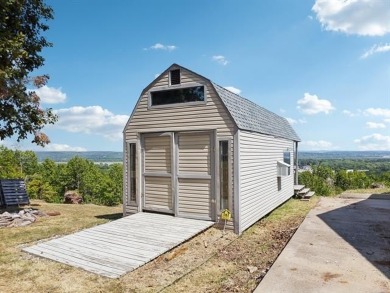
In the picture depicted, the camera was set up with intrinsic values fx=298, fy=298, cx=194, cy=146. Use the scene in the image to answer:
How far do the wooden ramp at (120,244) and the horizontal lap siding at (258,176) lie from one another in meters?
1.29

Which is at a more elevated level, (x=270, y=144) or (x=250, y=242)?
(x=270, y=144)

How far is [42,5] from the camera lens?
11195 mm

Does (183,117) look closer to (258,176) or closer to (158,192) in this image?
(158,192)

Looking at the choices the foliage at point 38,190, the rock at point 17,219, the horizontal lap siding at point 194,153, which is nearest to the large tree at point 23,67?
the rock at point 17,219

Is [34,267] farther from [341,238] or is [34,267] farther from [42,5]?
[42,5]

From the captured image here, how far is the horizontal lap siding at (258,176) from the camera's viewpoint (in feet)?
27.8

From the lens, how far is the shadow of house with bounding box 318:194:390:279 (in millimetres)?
6129

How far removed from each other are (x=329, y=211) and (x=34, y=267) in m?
9.69

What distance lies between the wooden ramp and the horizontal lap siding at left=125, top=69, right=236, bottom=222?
6.00 feet

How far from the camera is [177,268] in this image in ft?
18.9

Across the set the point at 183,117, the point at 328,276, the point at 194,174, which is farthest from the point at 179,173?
the point at 328,276

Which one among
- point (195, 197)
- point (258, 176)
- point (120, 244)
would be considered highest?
point (258, 176)

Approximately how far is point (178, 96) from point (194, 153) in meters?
1.82

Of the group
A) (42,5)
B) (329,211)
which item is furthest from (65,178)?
(329,211)
